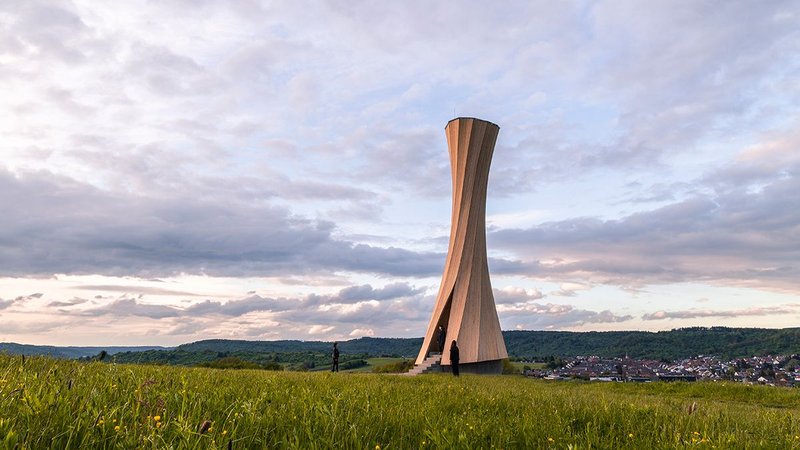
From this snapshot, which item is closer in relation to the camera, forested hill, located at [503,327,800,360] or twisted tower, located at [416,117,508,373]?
twisted tower, located at [416,117,508,373]

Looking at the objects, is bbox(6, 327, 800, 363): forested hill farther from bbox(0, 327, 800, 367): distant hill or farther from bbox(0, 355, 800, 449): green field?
bbox(0, 355, 800, 449): green field

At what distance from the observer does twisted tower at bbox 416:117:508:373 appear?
25.0 m

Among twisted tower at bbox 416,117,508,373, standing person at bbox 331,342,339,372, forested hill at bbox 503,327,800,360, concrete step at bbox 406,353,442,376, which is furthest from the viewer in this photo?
forested hill at bbox 503,327,800,360

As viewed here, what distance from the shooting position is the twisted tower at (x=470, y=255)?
25.0 m

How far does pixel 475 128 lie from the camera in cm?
2561

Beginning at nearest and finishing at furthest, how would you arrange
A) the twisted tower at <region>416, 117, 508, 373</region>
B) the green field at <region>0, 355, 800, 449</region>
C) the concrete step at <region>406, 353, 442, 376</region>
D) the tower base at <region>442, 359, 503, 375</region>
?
the green field at <region>0, 355, 800, 449</region> → the twisted tower at <region>416, 117, 508, 373</region> → the tower base at <region>442, 359, 503, 375</region> → the concrete step at <region>406, 353, 442, 376</region>

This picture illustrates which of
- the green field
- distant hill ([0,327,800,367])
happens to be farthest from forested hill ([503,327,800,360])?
the green field

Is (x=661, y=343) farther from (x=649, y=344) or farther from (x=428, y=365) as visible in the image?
(x=428, y=365)

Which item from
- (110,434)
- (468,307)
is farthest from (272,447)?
(468,307)

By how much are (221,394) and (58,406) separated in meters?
1.75

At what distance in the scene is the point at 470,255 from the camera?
2550 cm

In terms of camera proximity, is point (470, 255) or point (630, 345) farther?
point (630, 345)

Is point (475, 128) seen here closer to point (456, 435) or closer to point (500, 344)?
point (500, 344)

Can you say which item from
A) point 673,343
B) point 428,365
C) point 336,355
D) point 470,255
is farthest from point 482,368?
point 673,343
